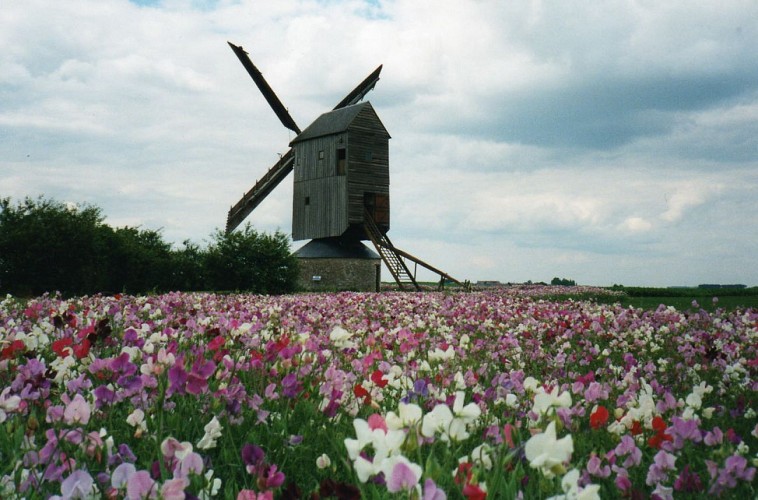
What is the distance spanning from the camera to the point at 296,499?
6.36 feet

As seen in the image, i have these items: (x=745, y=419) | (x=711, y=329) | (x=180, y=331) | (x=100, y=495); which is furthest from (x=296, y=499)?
(x=711, y=329)

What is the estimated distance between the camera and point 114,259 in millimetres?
24109

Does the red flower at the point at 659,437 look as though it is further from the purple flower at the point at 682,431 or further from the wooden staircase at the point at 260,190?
the wooden staircase at the point at 260,190

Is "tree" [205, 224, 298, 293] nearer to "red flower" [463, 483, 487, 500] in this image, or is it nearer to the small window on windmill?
the small window on windmill

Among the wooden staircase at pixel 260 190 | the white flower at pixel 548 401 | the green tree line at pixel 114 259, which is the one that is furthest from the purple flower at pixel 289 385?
the wooden staircase at pixel 260 190

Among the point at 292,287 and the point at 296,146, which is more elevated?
the point at 296,146

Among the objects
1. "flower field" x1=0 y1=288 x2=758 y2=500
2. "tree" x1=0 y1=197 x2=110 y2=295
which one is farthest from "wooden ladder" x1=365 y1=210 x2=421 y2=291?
"flower field" x1=0 y1=288 x2=758 y2=500

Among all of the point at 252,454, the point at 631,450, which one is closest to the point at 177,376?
the point at 252,454

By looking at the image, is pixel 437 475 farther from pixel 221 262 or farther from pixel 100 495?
pixel 221 262

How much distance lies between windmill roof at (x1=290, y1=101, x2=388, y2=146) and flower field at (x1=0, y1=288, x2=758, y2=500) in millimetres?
26368

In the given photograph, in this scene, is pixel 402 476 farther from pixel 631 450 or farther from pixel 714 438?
pixel 714 438

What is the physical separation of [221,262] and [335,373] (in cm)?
2208

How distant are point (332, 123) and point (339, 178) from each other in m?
3.38

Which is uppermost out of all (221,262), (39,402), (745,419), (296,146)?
(296,146)
